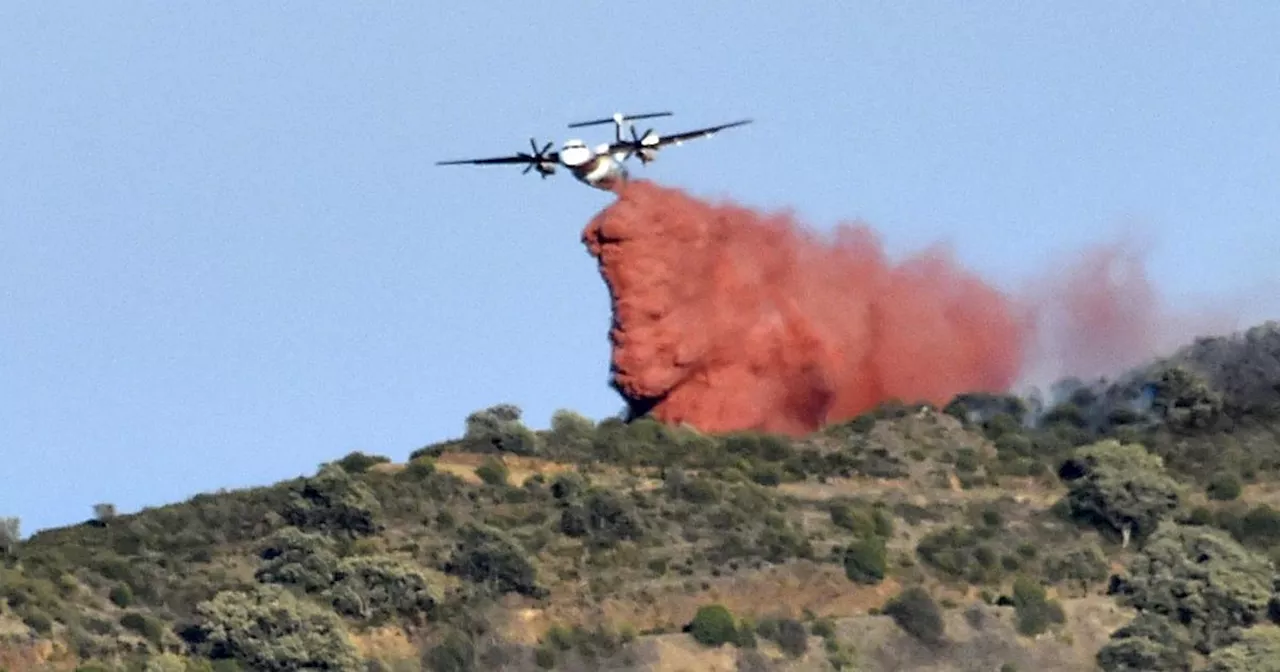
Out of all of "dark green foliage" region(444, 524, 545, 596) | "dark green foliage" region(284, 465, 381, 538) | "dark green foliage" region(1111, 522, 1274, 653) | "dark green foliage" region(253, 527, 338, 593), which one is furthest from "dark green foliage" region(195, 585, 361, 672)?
"dark green foliage" region(1111, 522, 1274, 653)

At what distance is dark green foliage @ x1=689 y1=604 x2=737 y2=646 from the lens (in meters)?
103

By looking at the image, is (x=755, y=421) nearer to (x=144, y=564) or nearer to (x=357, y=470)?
(x=357, y=470)

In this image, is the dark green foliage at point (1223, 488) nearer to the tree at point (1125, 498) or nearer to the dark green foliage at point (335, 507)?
the tree at point (1125, 498)

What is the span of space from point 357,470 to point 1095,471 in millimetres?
30933

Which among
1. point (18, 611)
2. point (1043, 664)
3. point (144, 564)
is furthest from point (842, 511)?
point (18, 611)

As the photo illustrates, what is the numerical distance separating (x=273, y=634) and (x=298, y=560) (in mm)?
11304

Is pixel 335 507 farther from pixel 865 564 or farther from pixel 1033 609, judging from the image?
pixel 1033 609

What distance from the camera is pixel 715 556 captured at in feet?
373

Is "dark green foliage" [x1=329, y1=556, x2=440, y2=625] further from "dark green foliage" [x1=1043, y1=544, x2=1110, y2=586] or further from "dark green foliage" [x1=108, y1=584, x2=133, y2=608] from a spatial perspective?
"dark green foliage" [x1=1043, y1=544, x2=1110, y2=586]

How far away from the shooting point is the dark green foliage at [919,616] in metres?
105

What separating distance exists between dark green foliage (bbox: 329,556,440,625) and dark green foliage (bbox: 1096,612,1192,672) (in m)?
22.8

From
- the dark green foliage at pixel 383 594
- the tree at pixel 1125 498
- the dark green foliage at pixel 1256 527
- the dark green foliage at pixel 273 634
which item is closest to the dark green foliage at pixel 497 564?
the dark green foliage at pixel 383 594

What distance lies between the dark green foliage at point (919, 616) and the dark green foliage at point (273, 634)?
62.3 feet

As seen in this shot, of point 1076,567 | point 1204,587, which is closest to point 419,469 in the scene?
point 1076,567
